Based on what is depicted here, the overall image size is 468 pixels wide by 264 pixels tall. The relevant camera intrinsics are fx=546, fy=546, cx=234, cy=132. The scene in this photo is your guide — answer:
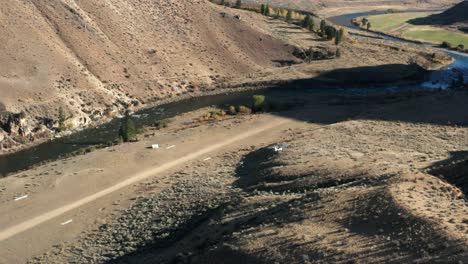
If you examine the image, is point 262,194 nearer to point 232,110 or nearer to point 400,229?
point 400,229

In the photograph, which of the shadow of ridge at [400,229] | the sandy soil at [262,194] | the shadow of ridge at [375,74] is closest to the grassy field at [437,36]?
the shadow of ridge at [375,74]

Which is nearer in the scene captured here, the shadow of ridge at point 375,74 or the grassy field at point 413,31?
the shadow of ridge at point 375,74

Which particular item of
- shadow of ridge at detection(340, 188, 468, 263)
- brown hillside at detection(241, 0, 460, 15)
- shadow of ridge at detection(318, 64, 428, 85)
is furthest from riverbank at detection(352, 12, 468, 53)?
shadow of ridge at detection(340, 188, 468, 263)

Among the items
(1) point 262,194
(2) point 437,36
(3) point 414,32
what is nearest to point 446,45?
(2) point 437,36

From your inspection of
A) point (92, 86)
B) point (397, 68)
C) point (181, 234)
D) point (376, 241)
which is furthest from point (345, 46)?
point (376, 241)

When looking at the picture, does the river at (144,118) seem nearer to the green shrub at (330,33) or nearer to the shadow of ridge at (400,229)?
the green shrub at (330,33)

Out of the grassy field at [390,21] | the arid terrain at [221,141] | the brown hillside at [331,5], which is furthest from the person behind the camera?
the brown hillside at [331,5]

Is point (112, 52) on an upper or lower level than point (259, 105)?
upper
